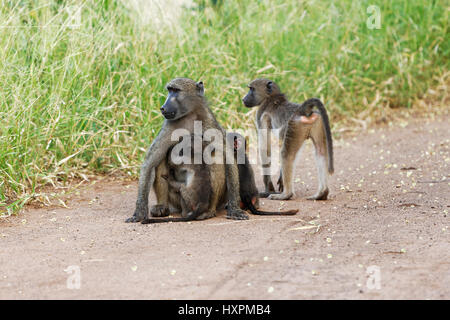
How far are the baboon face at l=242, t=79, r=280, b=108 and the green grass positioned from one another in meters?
1.05

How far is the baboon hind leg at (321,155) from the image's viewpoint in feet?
17.6

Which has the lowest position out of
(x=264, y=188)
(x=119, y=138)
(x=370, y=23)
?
(x=264, y=188)

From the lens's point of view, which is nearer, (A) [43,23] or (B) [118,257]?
(B) [118,257]

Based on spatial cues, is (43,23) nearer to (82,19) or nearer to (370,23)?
(82,19)

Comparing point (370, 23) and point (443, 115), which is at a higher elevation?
point (370, 23)

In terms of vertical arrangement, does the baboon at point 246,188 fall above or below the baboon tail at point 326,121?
below

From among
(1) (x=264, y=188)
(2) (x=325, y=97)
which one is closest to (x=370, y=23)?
(2) (x=325, y=97)

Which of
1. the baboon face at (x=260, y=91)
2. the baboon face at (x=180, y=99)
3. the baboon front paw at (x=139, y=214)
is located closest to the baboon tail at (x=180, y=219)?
the baboon front paw at (x=139, y=214)

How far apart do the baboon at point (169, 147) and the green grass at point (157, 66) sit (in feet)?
3.33

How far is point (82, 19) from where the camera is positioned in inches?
266

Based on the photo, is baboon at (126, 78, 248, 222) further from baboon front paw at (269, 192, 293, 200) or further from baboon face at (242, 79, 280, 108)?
baboon face at (242, 79, 280, 108)

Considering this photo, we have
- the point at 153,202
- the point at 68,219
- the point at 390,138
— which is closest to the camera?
the point at 68,219

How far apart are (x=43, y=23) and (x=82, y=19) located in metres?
0.56

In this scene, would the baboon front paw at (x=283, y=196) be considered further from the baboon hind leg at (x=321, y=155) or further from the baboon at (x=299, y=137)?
the baboon hind leg at (x=321, y=155)
